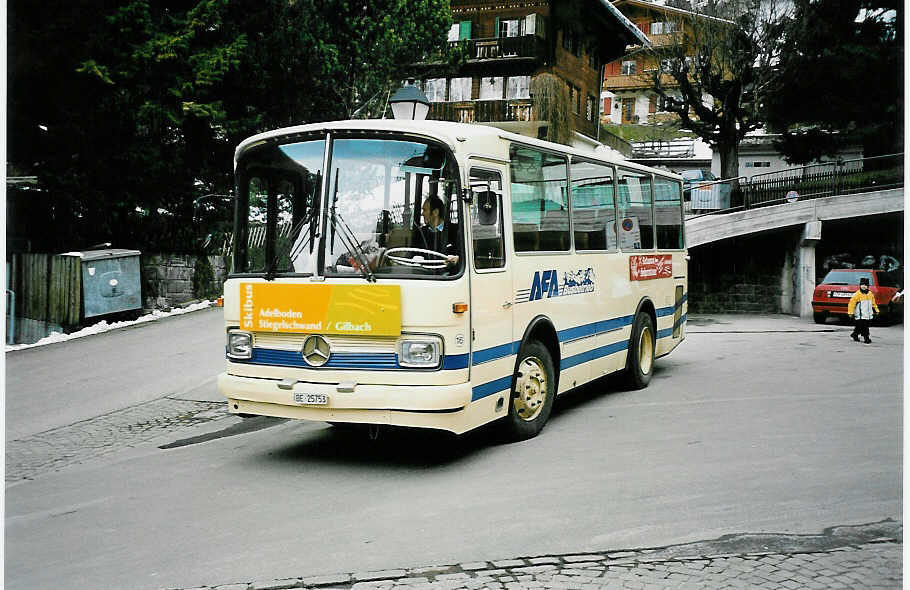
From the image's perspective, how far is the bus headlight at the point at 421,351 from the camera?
707cm

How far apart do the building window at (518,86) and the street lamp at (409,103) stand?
25.5 m

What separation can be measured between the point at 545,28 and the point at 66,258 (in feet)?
81.6

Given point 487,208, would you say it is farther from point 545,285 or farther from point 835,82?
point 835,82

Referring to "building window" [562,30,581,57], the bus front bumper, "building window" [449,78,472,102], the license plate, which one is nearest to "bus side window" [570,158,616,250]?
the bus front bumper

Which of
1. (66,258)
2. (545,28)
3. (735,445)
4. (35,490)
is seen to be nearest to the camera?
(35,490)

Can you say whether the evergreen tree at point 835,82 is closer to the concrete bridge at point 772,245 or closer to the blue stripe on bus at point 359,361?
the concrete bridge at point 772,245

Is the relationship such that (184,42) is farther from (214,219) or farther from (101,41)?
(214,219)

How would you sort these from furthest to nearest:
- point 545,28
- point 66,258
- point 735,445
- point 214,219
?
point 545,28 → point 214,219 → point 66,258 → point 735,445

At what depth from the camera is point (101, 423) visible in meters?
9.90

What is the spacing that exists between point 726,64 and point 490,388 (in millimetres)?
30270

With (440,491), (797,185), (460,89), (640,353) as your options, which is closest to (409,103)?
(640,353)

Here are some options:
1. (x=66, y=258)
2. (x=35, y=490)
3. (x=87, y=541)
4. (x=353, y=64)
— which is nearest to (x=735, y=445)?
(x=87, y=541)

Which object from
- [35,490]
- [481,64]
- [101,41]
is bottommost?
[35,490]

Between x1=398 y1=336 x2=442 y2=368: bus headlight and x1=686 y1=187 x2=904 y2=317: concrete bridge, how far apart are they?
21345mm
